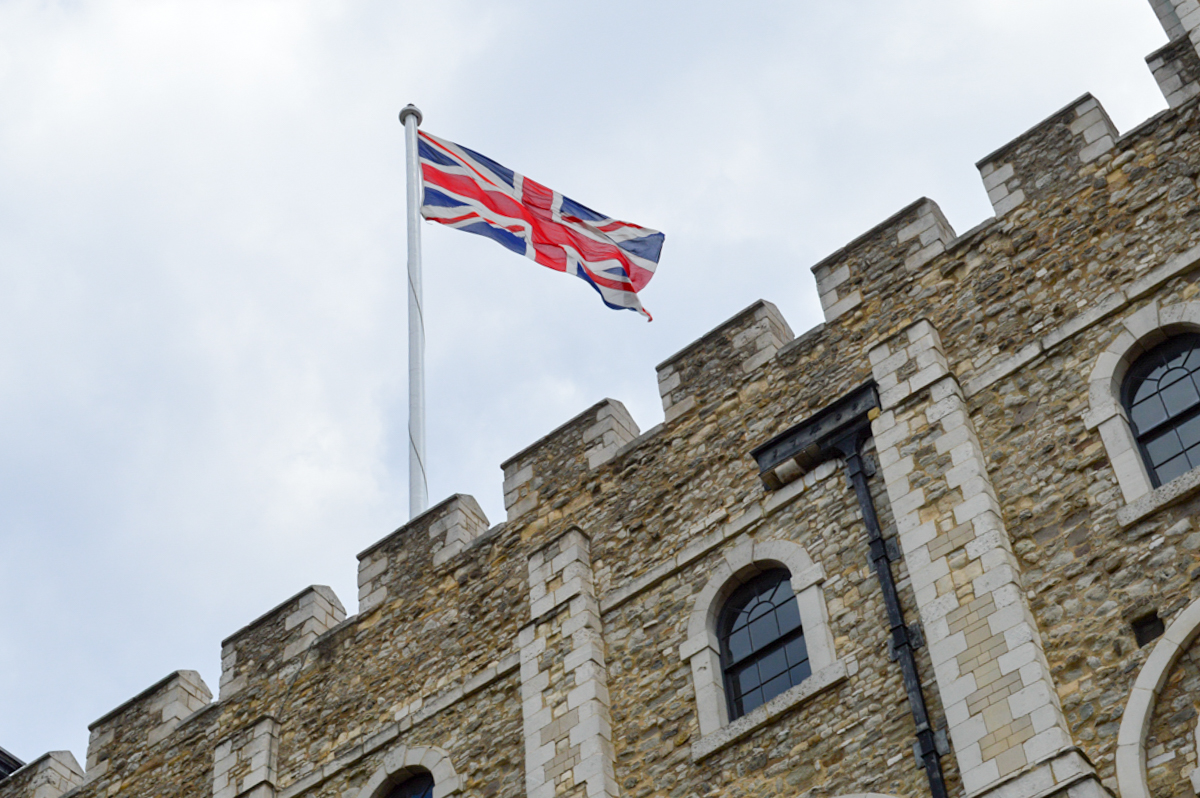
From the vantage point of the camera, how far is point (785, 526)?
16.4 meters

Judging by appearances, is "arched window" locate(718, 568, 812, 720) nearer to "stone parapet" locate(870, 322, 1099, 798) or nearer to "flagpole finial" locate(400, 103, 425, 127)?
"stone parapet" locate(870, 322, 1099, 798)

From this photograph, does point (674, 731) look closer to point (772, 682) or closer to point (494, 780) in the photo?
point (772, 682)

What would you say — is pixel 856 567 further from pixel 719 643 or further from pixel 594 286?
pixel 594 286

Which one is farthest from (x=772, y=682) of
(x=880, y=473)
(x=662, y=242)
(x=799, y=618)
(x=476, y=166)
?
(x=476, y=166)

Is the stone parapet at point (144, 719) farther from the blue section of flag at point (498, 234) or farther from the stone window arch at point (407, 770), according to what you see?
the blue section of flag at point (498, 234)

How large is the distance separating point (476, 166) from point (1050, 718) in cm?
1457

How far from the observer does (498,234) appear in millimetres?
23422

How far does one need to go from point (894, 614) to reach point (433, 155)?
13200mm

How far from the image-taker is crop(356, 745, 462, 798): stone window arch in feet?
57.0

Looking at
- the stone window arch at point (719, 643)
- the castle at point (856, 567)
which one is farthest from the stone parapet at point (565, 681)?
the stone window arch at point (719, 643)

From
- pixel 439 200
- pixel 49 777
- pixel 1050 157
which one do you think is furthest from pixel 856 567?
pixel 49 777

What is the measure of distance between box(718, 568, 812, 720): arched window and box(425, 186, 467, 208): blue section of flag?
32.0ft

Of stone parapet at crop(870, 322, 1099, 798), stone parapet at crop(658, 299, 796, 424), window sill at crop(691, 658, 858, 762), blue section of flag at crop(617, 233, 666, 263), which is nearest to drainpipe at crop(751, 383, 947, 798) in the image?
stone parapet at crop(870, 322, 1099, 798)

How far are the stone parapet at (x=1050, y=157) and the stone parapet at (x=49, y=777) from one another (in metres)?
14.1
